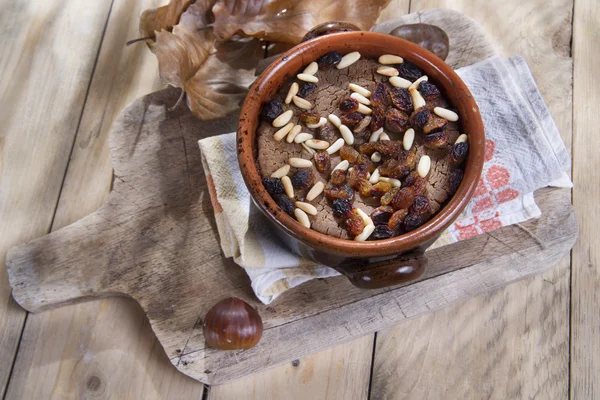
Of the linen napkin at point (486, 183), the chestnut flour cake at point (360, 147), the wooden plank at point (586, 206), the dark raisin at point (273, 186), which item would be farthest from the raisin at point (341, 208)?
the wooden plank at point (586, 206)

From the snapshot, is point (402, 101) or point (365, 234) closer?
point (365, 234)

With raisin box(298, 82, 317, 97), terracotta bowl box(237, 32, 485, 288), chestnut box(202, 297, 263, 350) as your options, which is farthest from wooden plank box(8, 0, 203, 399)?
raisin box(298, 82, 317, 97)

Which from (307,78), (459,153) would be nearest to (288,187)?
(307,78)

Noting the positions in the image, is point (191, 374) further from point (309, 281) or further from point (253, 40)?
point (253, 40)

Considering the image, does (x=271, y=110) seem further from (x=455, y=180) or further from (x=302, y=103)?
(x=455, y=180)

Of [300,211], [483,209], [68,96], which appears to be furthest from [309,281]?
[68,96]
